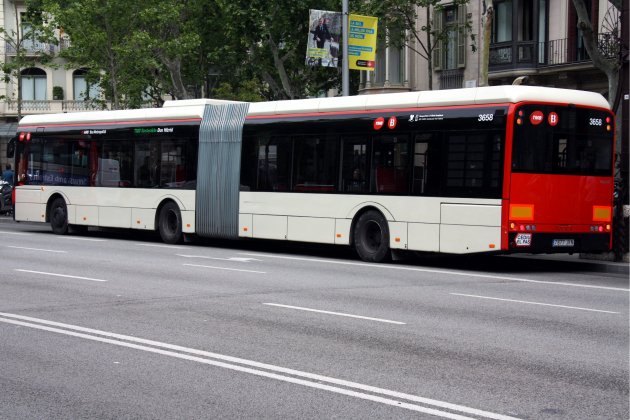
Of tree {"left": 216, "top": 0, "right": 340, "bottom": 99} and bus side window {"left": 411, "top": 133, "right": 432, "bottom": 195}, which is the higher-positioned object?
tree {"left": 216, "top": 0, "right": 340, "bottom": 99}

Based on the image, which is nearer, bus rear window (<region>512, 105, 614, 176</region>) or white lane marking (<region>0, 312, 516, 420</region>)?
white lane marking (<region>0, 312, 516, 420</region>)

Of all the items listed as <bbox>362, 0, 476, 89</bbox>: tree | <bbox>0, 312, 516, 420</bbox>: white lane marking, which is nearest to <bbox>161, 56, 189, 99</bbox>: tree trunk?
<bbox>362, 0, 476, 89</bbox>: tree

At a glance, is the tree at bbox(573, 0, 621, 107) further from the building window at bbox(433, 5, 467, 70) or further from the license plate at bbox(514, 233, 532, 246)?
the building window at bbox(433, 5, 467, 70)

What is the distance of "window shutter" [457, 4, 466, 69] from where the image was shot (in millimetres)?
37812

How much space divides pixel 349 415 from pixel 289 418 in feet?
1.29

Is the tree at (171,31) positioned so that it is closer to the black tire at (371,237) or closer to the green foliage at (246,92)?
the green foliage at (246,92)

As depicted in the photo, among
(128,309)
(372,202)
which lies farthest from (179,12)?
(128,309)

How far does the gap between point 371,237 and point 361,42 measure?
372 inches

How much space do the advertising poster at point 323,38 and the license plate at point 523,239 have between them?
12029 mm

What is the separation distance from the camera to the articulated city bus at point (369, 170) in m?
18.0

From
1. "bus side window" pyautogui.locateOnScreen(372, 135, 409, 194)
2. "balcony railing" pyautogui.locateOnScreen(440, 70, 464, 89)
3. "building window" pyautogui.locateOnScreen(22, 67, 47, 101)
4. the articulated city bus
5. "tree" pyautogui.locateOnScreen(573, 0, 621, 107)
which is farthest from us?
"building window" pyautogui.locateOnScreen(22, 67, 47, 101)

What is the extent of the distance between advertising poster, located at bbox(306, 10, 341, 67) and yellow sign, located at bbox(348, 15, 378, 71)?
65 cm

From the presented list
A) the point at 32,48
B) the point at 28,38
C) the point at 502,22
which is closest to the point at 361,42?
the point at 502,22

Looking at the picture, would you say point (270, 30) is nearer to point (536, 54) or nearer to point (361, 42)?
point (536, 54)
